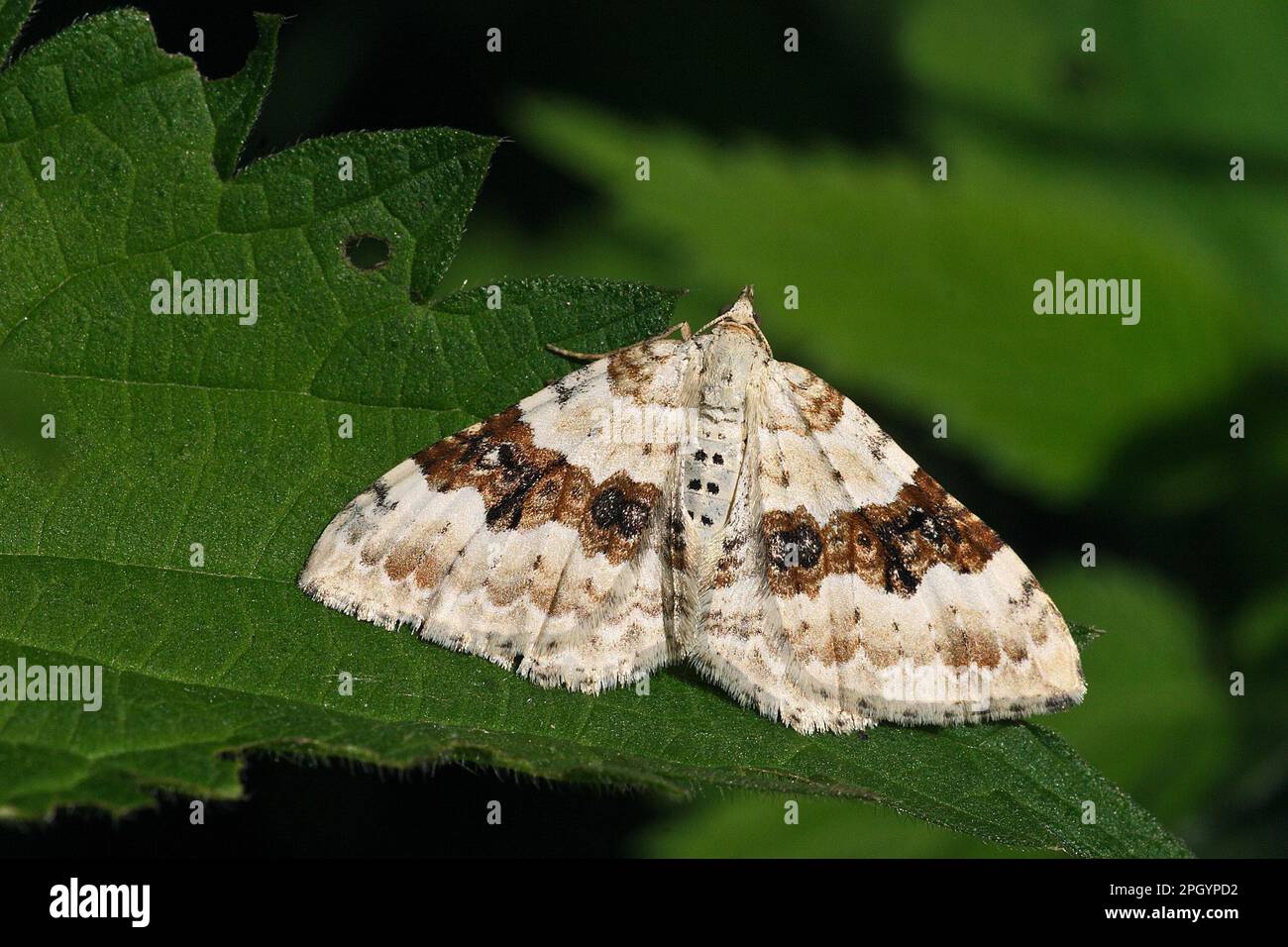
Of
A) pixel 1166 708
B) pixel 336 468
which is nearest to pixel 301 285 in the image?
pixel 336 468

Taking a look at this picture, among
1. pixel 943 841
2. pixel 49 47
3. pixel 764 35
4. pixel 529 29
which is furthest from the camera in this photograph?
pixel 764 35

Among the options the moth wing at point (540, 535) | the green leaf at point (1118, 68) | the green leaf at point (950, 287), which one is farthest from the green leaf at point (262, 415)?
the green leaf at point (1118, 68)

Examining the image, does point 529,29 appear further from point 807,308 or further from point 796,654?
point 796,654
